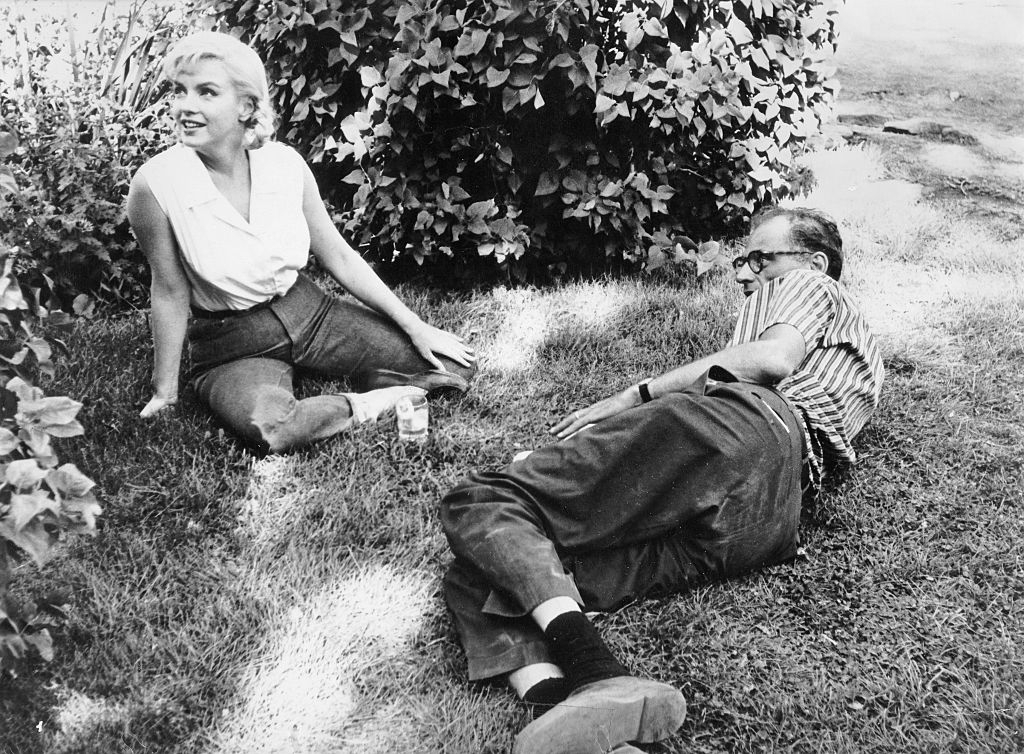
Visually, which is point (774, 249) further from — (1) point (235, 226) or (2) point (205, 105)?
(2) point (205, 105)

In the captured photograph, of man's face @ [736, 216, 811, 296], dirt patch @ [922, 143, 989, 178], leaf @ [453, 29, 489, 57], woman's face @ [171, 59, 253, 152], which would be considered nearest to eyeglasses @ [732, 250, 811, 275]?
man's face @ [736, 216, 811, 296]

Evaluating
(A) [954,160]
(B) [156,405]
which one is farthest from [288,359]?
(A) [954,160]

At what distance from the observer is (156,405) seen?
11.8 ft

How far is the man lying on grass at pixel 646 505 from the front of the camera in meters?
2.45

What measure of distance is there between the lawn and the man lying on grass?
0.43 ft

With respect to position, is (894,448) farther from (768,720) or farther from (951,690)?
(768,720)

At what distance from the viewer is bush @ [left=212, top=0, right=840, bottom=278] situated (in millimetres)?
4203

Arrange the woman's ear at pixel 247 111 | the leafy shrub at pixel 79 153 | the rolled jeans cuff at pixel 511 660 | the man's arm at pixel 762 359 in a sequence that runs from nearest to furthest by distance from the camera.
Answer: the rolled jeans cuff at pixel 511 660, the man's arm at pixel 762 359, the woman's ear at pixel 247 111, the leafy shrub at pixel 79 153

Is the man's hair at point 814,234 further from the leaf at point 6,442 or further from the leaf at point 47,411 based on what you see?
the leaf at point 6,442

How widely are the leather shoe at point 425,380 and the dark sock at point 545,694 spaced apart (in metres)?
1.69

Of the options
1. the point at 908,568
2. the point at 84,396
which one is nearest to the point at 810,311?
the point at 908,568

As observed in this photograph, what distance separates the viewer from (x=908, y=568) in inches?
121

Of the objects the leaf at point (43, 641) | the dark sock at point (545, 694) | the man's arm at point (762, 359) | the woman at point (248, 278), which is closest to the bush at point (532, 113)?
the woman at point (248, 278)

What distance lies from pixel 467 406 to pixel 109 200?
7.12ft
